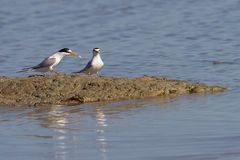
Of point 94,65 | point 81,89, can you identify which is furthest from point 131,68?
point 81,89

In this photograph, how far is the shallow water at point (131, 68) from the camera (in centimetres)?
859

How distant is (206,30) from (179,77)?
5.21m

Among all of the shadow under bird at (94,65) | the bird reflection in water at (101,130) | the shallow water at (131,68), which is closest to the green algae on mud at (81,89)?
the shallow water at (131,68)

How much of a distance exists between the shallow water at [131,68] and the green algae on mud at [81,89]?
11.5 inches

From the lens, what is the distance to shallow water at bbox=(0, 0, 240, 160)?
8594 mm

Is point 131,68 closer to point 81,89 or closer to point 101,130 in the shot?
point 81,89

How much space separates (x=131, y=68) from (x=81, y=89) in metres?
3.23

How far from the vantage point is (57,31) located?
20.2 m

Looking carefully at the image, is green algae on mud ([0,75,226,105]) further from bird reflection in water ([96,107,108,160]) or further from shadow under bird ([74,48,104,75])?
shadow under bird ([74,48,104,75])

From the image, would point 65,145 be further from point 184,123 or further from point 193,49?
point 193,49

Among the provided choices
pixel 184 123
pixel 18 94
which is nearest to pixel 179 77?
pixel 18 94

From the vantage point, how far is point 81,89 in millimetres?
12008

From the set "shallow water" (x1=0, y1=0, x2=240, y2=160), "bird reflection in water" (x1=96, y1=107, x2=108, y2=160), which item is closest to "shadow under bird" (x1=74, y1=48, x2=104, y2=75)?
"shallow water" (x1=0, y1=0, x2=240, y2=160)

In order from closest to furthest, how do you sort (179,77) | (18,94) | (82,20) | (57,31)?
(18,94) → (179,77) → (57,31) → (82,20)
